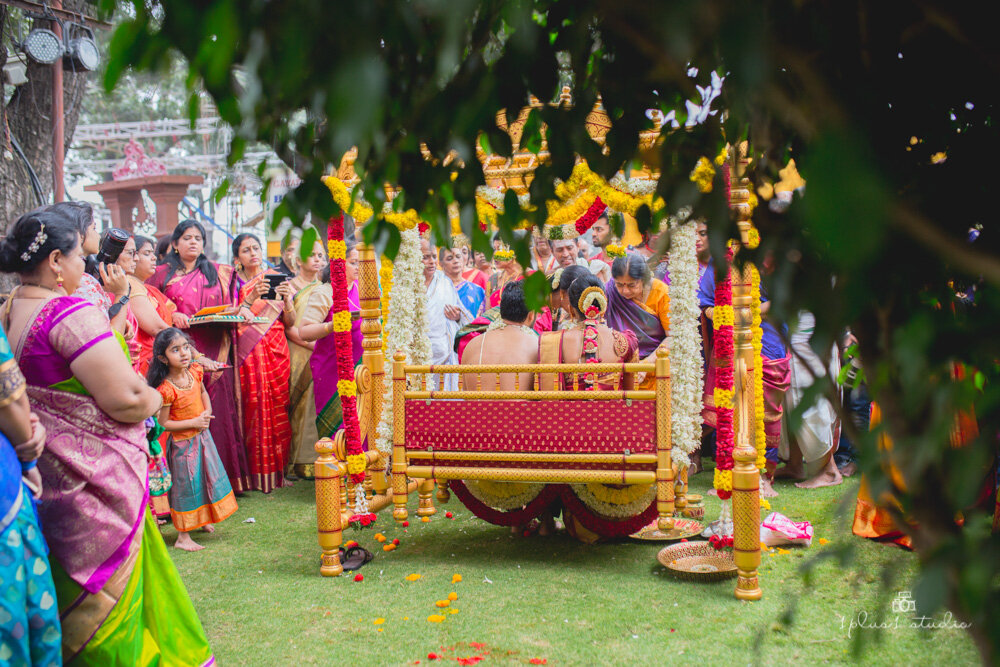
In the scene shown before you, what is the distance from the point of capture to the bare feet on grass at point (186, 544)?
4832mm

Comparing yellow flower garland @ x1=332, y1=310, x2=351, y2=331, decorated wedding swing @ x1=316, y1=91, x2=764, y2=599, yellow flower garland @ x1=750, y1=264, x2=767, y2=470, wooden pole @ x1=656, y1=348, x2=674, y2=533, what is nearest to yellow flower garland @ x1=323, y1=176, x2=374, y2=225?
decorated wedding swing @ x1=316, y1=91, x2=764, y2=599

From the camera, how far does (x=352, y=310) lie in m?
6.45

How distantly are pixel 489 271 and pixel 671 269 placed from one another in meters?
4.64

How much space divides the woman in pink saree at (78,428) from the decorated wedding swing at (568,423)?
1633mm

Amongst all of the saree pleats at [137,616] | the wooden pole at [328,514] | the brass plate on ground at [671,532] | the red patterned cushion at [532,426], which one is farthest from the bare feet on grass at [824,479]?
the saree pleats at [137,616]

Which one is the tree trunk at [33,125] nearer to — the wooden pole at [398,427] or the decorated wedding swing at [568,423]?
the decorated wedding swing at [568,423]

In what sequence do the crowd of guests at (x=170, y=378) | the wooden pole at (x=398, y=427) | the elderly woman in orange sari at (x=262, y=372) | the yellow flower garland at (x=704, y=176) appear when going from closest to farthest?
the yellow flower garland at (x=704, y=176) → the crowd of guests at (x=170, y=378) → the wooden pole at (x=398, y=427) → the elderly woman in orange sari at (x=262, y=372)

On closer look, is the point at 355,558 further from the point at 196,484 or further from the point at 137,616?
the point at 137,616

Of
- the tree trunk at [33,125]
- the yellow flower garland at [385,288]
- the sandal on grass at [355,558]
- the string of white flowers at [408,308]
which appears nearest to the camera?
the sandal on grass at [355,558]

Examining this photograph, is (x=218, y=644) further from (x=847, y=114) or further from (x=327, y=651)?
(x=847, y=114)

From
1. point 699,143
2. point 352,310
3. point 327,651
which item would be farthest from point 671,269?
point 699,143

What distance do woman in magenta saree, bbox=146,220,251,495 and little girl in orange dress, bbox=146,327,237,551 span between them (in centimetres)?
89

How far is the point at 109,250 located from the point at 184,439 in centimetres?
128

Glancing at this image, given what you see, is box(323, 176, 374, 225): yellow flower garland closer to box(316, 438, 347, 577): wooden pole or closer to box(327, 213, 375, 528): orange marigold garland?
box(327, 213, 375, 528): orange marigold garland
